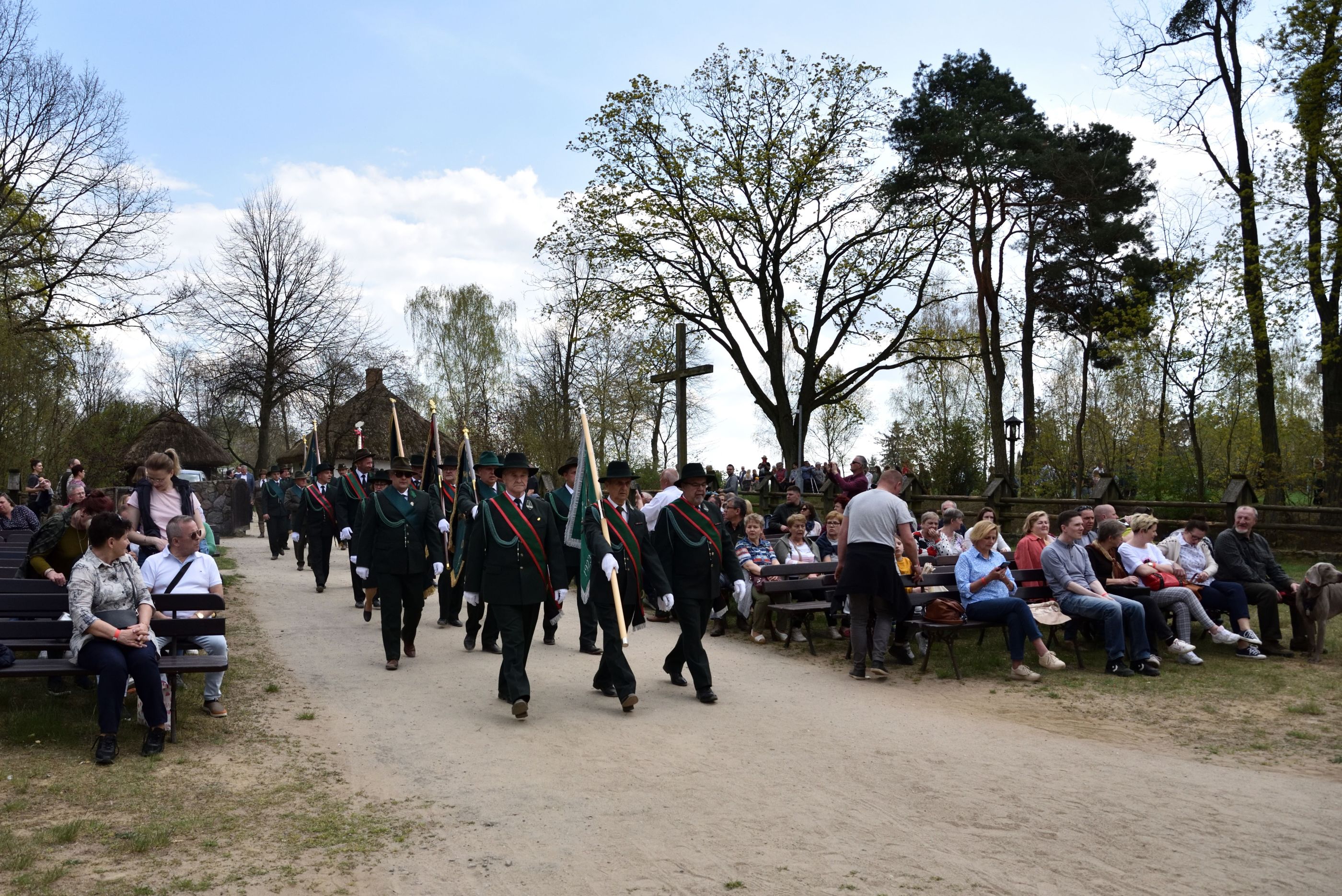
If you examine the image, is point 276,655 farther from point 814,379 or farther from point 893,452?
point 814,379

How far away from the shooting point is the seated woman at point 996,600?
379 inches

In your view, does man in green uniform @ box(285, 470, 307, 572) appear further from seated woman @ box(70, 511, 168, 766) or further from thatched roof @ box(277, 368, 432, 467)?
thatched roof @ box(277, 368, 432, 467)

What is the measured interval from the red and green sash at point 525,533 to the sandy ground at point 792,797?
1100 millimetres

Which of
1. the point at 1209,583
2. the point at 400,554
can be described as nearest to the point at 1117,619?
the point at 1209,583

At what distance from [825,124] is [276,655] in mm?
23963

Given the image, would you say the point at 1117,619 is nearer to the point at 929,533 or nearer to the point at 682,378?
the point at 929,533

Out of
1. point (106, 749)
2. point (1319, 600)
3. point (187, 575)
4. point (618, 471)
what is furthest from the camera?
point (1319, 600)

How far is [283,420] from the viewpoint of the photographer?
54562mm

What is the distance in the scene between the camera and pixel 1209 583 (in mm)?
10680

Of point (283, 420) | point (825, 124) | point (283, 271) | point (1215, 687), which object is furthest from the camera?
point (283, 420)

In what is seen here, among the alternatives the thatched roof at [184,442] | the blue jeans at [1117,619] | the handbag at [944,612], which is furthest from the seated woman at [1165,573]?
the thatched roof at [184,442]

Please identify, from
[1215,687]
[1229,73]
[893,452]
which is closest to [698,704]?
[1215,687]

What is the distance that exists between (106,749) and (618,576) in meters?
3.86

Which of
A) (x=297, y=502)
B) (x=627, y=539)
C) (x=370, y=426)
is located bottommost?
(x=627, y=539)
